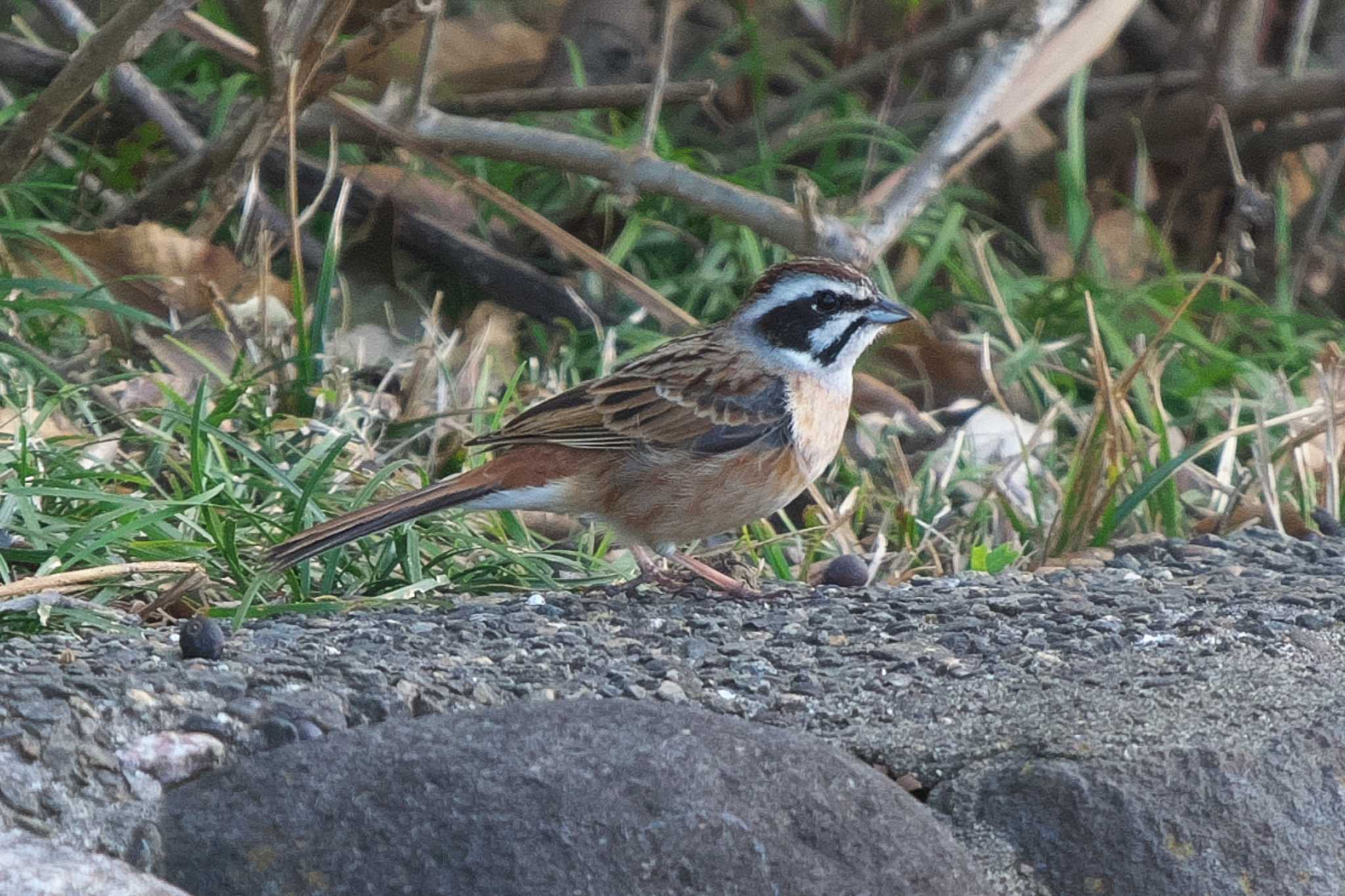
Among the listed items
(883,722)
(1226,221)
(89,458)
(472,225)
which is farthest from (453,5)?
(883,722)

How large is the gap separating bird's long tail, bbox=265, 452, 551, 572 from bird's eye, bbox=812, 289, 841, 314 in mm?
913

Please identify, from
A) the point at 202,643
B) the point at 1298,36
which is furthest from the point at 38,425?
the point at 1298,36

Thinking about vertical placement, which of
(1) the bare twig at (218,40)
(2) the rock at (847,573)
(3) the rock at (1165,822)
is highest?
(1) the bare twig at (218,40)

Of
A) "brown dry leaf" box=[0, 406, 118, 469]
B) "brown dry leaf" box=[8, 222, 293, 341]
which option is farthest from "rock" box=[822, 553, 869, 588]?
"brown dry leaf" box=[8, 222, 293, 341]

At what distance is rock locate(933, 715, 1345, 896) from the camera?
2941 millimetres

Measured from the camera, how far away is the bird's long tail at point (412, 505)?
3.72 metres

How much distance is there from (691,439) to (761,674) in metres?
1.14

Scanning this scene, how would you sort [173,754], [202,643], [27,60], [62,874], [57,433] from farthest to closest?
[27,60]
[57,433]
[202,643]
[173,754]
[62,874]

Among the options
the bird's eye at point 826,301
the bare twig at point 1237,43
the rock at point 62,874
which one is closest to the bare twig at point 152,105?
the bird's eye at point 826,301

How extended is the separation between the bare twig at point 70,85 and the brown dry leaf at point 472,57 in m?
1.65

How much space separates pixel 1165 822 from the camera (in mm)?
2963

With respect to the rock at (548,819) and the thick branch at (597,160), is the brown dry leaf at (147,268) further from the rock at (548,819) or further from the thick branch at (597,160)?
the rock at (548,819)

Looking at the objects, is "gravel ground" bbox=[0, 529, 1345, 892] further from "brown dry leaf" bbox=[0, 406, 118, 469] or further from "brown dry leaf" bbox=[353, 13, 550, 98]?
"brown dry leaf" bbox=[353, 13, 550, 98]

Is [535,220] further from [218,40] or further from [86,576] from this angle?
[86,576]
